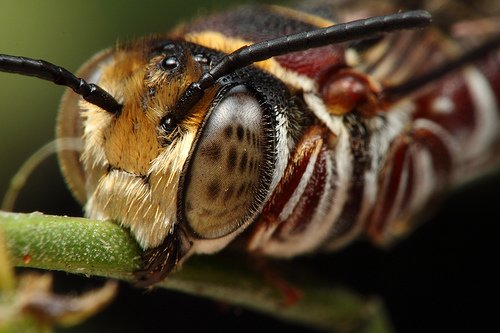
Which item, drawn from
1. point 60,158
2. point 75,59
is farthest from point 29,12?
point 60,158

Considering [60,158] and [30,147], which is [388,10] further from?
[30,147]

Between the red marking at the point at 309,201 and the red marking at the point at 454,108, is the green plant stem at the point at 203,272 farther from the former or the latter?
the red marking at the point at 454,108

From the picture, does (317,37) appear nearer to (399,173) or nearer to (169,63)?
(169,63)

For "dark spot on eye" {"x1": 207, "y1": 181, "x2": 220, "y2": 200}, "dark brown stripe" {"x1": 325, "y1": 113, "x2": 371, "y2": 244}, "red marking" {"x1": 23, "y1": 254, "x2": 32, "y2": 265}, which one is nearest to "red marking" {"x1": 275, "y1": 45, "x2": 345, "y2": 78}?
"dark brown stripe" {"x1": 325, "y1": 113, "x2": 371, "y2": 244}

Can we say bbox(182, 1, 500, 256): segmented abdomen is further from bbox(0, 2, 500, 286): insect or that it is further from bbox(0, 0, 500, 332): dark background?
bbox(0, 0, 500, 332): dark background

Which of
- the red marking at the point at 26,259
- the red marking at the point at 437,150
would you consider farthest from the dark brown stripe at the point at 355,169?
the red marking at the point at 26,259

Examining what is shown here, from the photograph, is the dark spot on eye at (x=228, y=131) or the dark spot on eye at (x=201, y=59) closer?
the dark spot on eye at (x=228, y=131)
